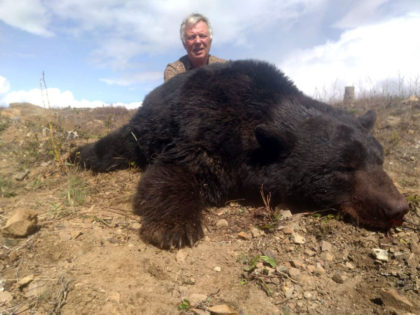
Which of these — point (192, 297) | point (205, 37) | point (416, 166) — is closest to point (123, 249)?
point (192, 297)

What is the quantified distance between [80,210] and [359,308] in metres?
1.84

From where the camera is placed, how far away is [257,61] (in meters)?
2.39

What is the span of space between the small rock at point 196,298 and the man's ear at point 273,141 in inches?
41.4

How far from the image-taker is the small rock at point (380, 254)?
1368 mm

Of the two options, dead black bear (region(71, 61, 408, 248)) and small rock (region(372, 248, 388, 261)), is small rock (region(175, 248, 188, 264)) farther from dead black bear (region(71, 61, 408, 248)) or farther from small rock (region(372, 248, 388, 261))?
small rock (region(372, 248, 388, 261))

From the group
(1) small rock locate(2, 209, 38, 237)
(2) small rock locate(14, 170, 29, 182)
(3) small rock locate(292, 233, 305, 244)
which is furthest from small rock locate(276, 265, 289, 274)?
(2) small rock locate(14, 170, 29, 182)

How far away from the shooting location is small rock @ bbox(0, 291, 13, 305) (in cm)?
107

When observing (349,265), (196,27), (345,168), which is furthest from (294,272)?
(196,27)

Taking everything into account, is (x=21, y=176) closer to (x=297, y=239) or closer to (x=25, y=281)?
(x=25, y=281)

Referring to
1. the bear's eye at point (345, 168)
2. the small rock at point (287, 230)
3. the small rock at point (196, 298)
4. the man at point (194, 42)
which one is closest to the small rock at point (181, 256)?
the small rock at point (196, 298)

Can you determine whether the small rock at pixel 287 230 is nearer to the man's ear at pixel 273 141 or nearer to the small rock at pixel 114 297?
the man's ear at pixel 273 141

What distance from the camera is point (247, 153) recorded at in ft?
6.53

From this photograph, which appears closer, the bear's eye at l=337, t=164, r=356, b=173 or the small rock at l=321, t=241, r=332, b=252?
the small rock at l=321, t=241, r=332, b=252

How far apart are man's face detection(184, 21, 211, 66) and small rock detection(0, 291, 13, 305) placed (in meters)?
3.74
